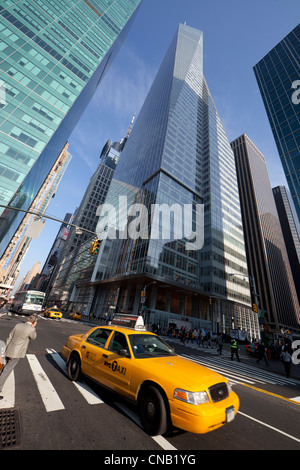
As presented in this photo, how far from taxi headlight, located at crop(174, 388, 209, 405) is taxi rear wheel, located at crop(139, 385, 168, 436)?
395mm

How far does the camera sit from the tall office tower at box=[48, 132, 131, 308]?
68.1 metres

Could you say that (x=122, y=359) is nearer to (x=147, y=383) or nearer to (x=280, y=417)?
(x=147, y=383)

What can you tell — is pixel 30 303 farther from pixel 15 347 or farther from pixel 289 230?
pixel 289 230

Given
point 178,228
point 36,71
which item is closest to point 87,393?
point 178,228

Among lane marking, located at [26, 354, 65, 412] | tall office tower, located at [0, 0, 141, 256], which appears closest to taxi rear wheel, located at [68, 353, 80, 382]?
lane marking, located at [26, 354, 65, 412]

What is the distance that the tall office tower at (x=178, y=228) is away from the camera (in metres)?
42.0

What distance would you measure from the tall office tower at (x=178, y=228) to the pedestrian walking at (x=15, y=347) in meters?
31.5

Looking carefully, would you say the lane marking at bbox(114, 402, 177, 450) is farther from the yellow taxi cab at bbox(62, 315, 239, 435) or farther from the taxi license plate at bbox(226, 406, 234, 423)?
the taxi license plate at bbox(226, 406, 234, 423)

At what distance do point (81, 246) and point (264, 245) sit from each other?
93791 mm

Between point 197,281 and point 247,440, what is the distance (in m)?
47.1

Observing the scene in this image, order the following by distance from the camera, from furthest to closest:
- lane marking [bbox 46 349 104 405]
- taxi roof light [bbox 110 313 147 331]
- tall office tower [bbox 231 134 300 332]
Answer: tall office tower [bbox 231 134 300 332]
taxi roof light [bbox 110 313 147 331]
lane marking [bbox 46 349 104 405]

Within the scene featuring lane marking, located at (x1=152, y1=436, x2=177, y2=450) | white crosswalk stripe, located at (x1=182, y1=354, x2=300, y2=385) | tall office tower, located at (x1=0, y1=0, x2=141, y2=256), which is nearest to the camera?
lane marking, located at (x1=152, y1=436, x2=177, y2=450)

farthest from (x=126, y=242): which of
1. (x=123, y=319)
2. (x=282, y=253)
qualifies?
(x=282, y=253)

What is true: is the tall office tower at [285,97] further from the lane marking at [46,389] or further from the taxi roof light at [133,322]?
the lane marking at [46,389]
